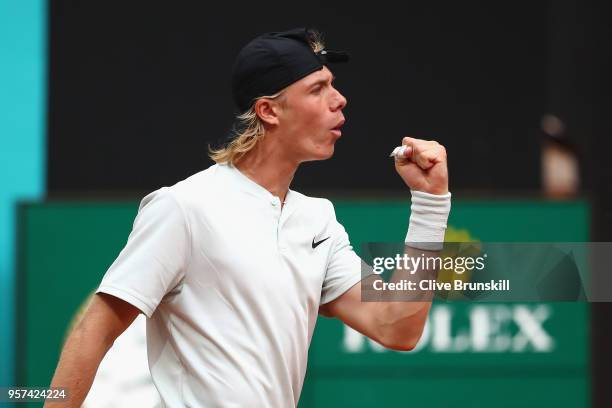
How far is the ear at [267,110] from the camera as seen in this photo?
2.59 m

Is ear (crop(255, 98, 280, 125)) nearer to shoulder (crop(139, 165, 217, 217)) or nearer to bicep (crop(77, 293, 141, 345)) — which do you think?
shoulder (crop(139, 165, 217, 217))

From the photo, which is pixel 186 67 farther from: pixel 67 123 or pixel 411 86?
pixel 411 86

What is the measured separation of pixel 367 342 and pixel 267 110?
6.29 feet

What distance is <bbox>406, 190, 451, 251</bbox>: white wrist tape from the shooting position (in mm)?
2465

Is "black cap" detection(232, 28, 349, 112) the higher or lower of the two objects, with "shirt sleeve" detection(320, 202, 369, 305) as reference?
higher

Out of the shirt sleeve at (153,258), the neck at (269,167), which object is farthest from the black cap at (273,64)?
the shirt sleeve at (153,258)

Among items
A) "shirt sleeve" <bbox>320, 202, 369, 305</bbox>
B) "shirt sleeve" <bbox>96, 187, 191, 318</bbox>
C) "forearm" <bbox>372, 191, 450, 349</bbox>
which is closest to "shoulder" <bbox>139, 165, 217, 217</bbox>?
"shirt sleeve" <bbox>96, 187, 191, 318</bbox>

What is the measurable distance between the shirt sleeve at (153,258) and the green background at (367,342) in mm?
1981

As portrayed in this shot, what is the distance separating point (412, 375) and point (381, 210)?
0.64 meters

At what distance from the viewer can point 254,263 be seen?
2443 millimetres

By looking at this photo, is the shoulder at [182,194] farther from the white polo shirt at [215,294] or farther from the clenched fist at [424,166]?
the clenched fist at [424,166]

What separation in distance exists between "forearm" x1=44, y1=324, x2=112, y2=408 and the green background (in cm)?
202

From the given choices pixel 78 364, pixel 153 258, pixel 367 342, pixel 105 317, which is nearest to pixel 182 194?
pixel 153 258

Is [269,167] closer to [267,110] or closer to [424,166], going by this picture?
[267,110]
